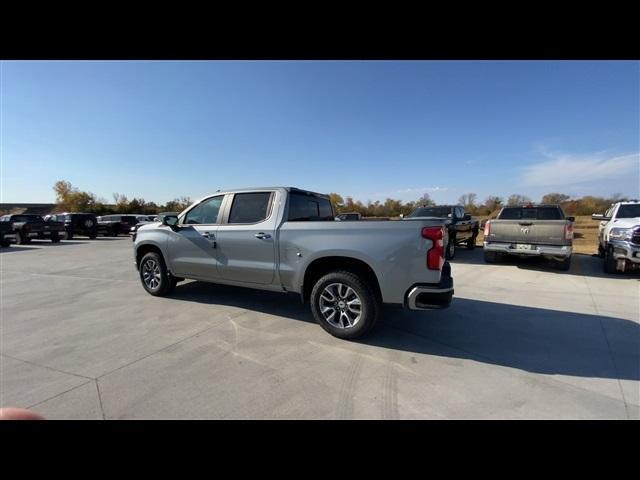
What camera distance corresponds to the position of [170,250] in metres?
5.20

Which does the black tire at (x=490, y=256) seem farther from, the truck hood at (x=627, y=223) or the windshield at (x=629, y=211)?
the windshield at (x=629, y=211)

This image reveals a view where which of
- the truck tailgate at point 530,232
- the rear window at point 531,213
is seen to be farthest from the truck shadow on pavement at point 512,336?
the rear window at point 531,213

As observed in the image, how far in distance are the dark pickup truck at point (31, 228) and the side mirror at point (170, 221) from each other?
20032 mm

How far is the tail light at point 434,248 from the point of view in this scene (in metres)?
3.20

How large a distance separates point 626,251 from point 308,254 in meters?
A: 7.81

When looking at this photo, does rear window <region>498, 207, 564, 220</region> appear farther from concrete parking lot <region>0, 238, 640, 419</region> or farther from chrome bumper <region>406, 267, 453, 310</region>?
chrome bumper <region>406, 267, 453, 310</region>

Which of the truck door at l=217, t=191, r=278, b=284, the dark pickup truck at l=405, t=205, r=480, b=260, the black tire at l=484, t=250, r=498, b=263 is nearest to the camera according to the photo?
the truck door at l=217, t=191, r=278, b=284

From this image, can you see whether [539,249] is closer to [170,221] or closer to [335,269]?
[335,269]

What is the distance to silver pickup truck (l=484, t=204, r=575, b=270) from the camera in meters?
7.10

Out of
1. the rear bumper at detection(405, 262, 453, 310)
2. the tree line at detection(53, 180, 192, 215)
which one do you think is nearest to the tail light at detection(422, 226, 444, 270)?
the rear bumper at detection(405, 262, 453, 310)

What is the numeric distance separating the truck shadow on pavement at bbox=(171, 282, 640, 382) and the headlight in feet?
12.7
